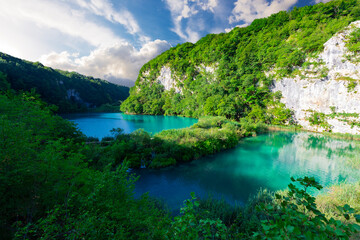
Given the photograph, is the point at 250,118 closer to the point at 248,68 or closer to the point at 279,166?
the point at 248,68

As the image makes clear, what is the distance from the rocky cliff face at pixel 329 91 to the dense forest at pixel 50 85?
44.6m

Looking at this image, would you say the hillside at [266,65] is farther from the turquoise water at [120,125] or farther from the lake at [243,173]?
the lake at [243,173]

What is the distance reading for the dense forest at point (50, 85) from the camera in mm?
54125

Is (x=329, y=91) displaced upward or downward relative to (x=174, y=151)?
upward

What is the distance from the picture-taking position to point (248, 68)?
128 feet

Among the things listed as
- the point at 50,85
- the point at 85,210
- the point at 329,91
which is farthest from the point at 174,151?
the point at 50,85

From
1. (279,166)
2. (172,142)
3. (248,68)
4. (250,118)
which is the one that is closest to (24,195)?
(172,142)

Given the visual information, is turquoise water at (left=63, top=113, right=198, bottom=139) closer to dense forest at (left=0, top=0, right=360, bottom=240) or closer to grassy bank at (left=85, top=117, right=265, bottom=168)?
dense forest at (left=0, top=0, right=360, bottom=240)

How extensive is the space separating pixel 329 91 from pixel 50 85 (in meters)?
106

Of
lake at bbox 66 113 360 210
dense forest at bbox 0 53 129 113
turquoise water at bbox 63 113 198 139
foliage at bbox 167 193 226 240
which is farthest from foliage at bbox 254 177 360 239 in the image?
dense forest at bbox 0 53 129 113

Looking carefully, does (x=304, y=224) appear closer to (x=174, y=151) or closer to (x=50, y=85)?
(x=174, y=151)

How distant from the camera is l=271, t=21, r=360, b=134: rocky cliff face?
2302cm

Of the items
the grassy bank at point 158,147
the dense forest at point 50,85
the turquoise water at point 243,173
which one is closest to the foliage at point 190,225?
the turquoise water at point 243,173

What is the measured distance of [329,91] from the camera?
2542 centimetres
